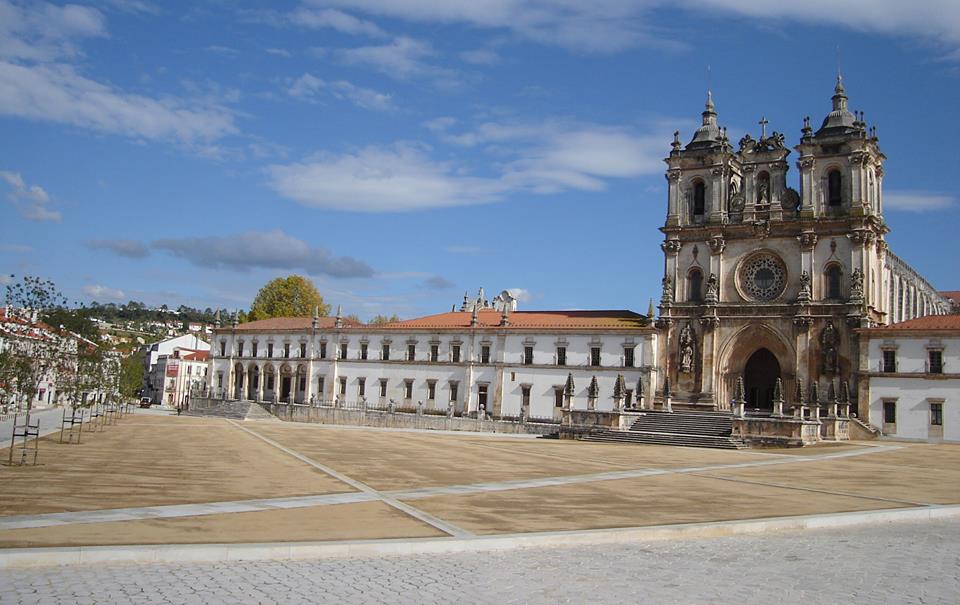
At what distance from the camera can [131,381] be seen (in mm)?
62469

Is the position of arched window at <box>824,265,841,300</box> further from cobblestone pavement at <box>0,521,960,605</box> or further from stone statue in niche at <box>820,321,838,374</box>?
cobblestone pavement at <box>0,521,960,605</box>

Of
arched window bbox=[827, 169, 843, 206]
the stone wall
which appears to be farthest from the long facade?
arched window bbox=[827, 169, 843, 206]

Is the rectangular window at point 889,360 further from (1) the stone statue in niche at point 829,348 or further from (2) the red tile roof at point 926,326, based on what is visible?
(1) the stone statue in niche at point 829,348

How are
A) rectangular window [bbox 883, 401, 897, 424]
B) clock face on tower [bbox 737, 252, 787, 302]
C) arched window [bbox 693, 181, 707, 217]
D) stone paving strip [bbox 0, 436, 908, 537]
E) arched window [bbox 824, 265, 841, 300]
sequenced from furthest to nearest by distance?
arched window [bbox 693, 181, 707, 217] < clock face on tower [bbox 737, 252, 787, 302] < arched window [bbox 824, 265, 841, 300] < rectangular window [bbox 883, 401, 897, 424] < stone paving strip [bbox 0, 436, 908, 537]

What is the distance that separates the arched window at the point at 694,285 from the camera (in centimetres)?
6162

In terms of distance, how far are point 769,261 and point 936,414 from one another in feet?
48.2

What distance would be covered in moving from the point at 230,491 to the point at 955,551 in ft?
46.0

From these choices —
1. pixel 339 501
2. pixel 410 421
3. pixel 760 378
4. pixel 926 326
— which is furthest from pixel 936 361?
pixel 339 501

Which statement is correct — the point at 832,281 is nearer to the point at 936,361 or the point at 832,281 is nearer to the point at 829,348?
the point at 829,348

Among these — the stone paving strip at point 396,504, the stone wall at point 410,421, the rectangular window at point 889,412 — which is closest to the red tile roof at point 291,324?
the stone wall at point 410,421

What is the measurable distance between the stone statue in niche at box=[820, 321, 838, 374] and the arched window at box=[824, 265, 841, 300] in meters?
2.02

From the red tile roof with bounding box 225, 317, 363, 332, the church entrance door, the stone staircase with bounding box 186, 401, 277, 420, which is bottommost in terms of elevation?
the stone staircase with bounding box 186, 401, 277, 420

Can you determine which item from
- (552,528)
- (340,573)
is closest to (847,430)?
(552,528)

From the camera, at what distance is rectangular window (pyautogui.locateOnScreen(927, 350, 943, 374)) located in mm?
50906
